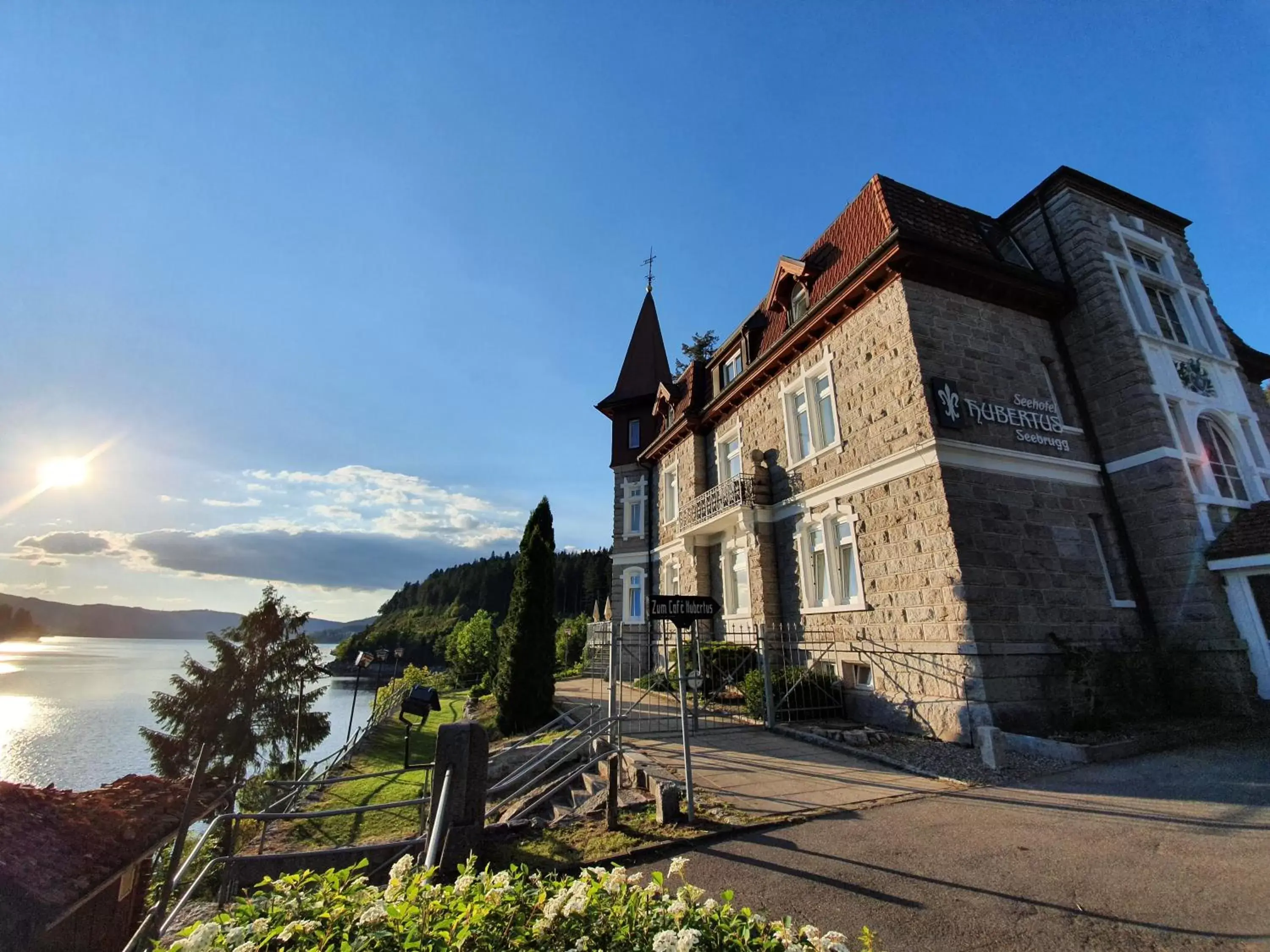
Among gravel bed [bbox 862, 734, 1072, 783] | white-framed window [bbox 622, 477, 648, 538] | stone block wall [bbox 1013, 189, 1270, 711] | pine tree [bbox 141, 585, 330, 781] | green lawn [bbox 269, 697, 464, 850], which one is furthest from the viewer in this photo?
white-framed window [bbox 622, 477, 648, 538]

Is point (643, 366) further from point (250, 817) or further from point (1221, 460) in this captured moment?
point (250, 817)

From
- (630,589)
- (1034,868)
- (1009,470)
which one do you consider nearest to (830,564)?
(1009,470)

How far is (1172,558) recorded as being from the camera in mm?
10914

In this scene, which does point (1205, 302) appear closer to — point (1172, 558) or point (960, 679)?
point (1172, 558)

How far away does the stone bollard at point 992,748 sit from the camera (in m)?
7.80

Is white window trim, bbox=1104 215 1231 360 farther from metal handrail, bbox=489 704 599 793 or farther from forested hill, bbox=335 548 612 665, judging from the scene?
forested hill, bbox=335 548 612 665

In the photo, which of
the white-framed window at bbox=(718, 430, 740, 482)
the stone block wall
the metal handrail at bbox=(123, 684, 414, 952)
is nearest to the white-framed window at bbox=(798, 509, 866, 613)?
the white-framed window at bbox=(718, 430, 740, 482)

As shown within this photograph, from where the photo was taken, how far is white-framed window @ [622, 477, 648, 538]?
80.2ft

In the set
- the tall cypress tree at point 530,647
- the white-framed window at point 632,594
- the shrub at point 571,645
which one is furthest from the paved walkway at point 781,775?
the shrub at point 571,645

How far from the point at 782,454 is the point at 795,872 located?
38.4 feet

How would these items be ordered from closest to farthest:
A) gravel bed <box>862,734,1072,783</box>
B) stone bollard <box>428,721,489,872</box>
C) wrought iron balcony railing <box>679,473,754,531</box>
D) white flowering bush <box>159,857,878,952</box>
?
white flowering bush <box>159,857,878,952</box>
stone bollard <box>428,721,489,872</box>
gravel bed <box>862,734,1072,783</box>
wrought iron balcony railing <box>679,473,754,531</box>

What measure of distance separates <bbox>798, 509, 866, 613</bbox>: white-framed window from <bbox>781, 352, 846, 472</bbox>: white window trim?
5.20 feet

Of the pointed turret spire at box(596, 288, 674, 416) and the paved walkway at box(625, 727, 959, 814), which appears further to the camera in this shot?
A: the pointed turret spire at box(596, 288, 674, 416)

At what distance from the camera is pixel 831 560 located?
1298 cm
